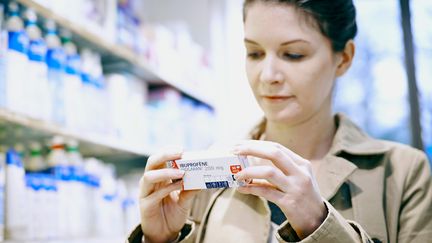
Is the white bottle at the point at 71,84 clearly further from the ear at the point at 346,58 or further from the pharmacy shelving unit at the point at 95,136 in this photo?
the ear at the point at 346,58

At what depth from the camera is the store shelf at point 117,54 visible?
1.91m

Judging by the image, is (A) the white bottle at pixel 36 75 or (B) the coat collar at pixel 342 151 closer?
(B) the coat collar at pixel 342 151

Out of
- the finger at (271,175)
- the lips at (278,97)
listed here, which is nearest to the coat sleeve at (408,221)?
the finger at (271,175)

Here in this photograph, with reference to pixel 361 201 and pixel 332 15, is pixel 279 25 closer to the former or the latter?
pixel 332 15

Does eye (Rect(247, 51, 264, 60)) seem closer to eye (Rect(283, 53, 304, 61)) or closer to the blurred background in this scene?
eye (Rect(283, 53, 304, 61))

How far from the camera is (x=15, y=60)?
173 centimetres

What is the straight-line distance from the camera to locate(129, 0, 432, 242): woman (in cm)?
132

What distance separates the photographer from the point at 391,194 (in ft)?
4.51

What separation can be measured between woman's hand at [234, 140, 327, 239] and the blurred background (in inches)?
20.0

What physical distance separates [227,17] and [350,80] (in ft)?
4.42

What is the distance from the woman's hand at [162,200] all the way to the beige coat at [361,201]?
0.05 metres

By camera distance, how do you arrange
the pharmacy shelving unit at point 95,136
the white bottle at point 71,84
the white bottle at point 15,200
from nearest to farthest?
the white bottle at point 15,200, the pharmacy shelving unit at point 95,136, the white bottle at point 71,84

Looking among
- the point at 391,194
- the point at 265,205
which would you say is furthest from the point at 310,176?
the point at 391,194

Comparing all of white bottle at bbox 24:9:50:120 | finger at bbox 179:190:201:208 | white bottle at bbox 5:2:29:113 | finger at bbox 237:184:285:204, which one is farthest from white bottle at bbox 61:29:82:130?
finger at bbox 237:184:285:204
